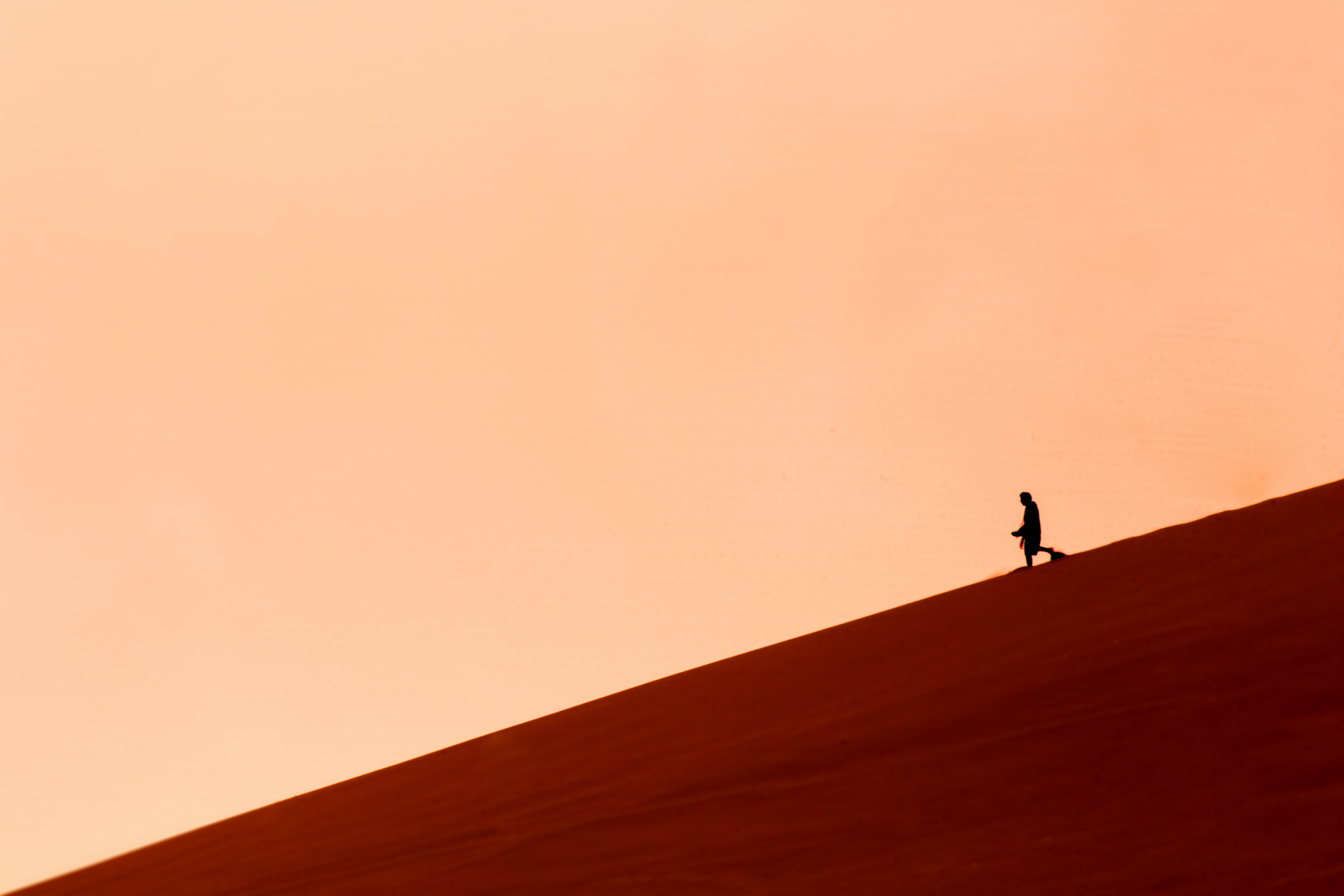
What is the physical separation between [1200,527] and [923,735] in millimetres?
1049

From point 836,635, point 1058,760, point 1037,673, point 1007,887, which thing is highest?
point 836,635

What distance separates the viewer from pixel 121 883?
386cm

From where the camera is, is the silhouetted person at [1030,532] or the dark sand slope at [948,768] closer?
the dark sand slope at [948,768]

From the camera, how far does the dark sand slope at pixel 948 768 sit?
9.32 ft

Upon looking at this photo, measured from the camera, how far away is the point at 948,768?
122 inches

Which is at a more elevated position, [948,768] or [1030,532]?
[1030,532]

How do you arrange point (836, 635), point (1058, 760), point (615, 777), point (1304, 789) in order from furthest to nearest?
point (836, 635) < point (615, 777) < point (1058, 760) < point (1304, 789)

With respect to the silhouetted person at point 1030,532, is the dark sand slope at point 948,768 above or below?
below

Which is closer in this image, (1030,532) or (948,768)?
(948,768)

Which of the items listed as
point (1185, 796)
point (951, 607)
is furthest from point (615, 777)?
point (1185, 796)

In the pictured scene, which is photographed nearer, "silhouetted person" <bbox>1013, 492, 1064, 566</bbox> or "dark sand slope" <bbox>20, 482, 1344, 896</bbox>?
"dark sand slope" <bbox>20, 482, 1344, 896</bbox>

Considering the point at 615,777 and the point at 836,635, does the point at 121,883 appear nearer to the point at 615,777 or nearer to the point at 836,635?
the point at 615,777

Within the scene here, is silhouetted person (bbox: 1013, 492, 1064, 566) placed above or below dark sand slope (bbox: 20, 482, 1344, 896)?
above

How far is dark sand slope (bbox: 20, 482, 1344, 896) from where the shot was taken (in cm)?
284
